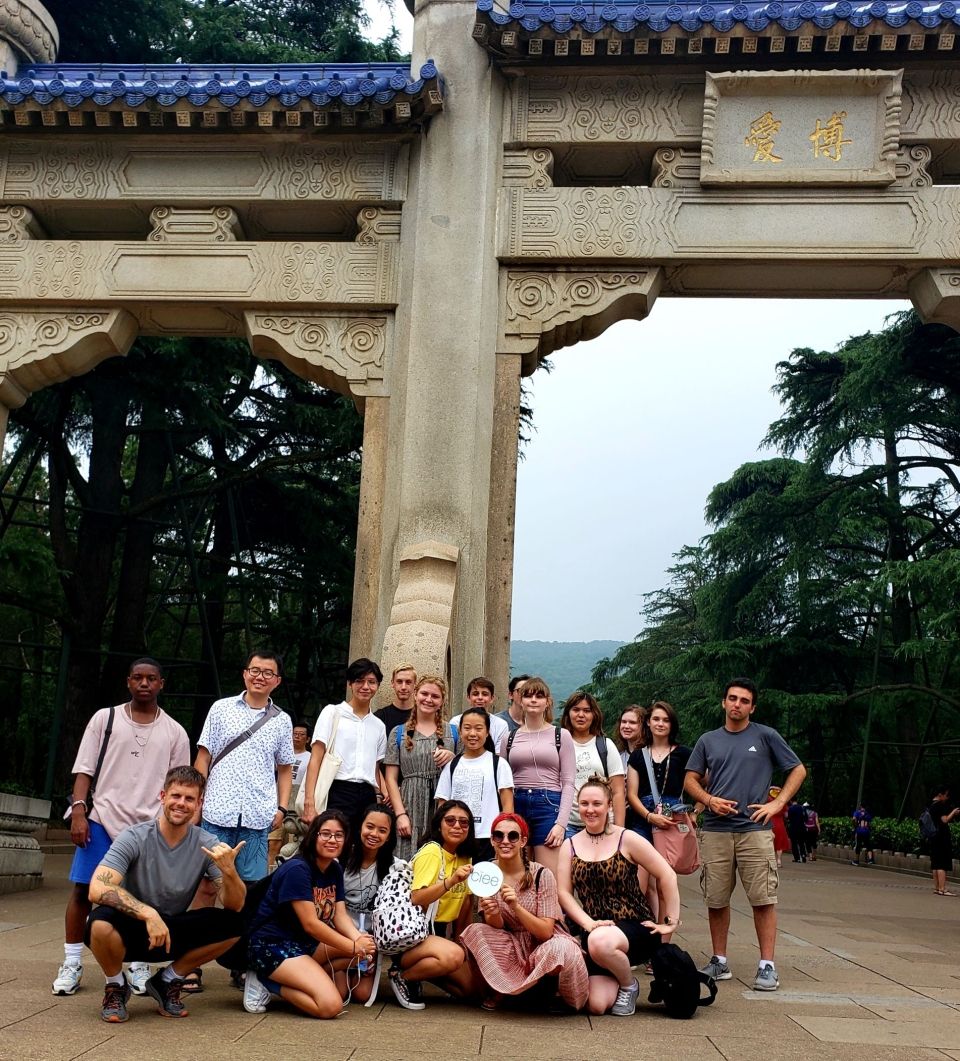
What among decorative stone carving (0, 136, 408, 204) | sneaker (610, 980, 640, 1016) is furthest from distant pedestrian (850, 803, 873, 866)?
sneaker (610, 980, 640, 1016)

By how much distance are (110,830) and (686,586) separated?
157ft

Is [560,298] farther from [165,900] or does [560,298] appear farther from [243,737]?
[165,900]

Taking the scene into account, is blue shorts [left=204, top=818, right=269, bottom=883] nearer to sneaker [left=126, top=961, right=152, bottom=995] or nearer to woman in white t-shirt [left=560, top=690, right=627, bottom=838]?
sneaker [left=126, top=961, right=152, bottom=995]

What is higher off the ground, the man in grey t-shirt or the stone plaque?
the stone plaque

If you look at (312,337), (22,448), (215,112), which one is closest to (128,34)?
(22,448)

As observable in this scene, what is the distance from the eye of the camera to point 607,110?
384 inches

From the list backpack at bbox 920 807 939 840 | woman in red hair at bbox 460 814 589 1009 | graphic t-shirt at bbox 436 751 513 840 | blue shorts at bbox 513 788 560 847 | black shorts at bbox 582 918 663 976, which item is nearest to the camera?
woman in red hair at bbox 460 814 589 1009

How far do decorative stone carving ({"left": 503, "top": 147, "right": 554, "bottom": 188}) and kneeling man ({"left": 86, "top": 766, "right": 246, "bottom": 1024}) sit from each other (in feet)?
20.5

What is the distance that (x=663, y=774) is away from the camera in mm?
6680

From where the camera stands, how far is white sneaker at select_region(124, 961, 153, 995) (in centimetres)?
482

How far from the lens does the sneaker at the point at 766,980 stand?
581 cm

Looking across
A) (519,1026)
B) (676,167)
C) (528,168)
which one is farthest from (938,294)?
(519,1026)

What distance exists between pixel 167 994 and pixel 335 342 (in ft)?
19.5

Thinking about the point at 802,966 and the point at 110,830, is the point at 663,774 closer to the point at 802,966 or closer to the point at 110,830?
the point at 802,966
